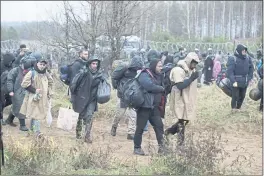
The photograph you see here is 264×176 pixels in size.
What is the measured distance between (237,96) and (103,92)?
382 centimetres

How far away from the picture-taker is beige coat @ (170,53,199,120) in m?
7.73

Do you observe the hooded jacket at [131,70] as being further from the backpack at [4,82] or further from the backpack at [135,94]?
the backpack at [4,82]

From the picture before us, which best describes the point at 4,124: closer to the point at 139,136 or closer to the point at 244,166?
the point at 139,136

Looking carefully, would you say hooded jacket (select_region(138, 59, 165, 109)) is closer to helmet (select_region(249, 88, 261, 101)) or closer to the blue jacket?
the blue jacket

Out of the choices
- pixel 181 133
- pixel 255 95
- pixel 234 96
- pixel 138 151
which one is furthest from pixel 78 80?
pixel 255 95

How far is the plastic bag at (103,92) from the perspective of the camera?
27.1 feet

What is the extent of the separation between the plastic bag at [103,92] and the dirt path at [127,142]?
0.58 m

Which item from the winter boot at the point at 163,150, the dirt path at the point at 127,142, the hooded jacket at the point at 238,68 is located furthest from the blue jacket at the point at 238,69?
the winter boot at the point at 163,150

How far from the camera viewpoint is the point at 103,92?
8.28 meters

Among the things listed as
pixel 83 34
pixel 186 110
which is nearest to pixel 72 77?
pixel 186 110

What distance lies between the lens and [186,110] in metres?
7.82

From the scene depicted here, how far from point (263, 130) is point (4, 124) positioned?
4953mm

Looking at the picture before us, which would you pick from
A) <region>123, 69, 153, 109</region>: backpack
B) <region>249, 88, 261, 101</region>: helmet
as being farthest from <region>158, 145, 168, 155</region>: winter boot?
<region>249, 88, 261, 101</region>: helmet

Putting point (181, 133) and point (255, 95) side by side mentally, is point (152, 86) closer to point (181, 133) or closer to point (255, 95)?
point (181, 133)
